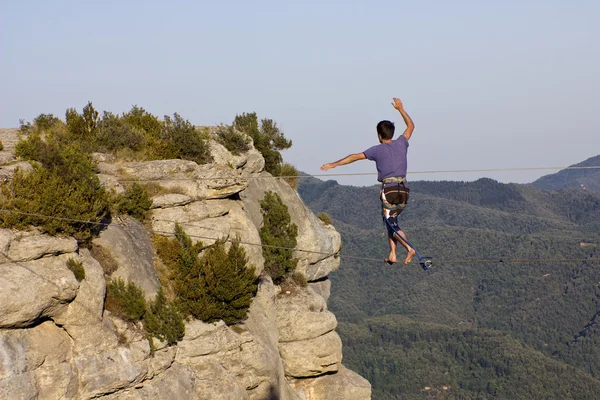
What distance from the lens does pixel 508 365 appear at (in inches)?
7505

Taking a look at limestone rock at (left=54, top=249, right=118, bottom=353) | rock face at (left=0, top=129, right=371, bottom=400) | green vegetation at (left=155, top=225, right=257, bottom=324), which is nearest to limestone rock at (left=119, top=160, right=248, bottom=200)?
rock face at (left=0, top=129, right=371, bottom=400)

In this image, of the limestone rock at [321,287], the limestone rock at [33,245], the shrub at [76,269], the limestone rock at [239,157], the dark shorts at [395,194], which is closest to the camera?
the dark shorts at [395,194]

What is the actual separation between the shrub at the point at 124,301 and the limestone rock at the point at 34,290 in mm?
1725

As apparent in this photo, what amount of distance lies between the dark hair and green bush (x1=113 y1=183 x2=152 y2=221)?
31.2 feet

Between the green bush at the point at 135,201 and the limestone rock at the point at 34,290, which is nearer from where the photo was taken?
the limestone rock at the point at 34,290

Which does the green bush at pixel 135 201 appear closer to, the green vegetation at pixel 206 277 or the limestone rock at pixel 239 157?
the green vegetation at pixel 206 277

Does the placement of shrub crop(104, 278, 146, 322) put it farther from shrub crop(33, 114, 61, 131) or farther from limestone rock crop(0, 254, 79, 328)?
shrub crop(33, 114, 61, 131)

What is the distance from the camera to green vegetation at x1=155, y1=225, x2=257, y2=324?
23391 mm

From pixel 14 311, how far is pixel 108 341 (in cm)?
291

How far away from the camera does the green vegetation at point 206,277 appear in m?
23.4

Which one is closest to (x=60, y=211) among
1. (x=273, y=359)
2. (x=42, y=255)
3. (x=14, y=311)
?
(x=42, y=255)

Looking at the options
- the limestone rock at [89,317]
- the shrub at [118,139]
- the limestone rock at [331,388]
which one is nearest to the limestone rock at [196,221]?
the shrub at [118,139]

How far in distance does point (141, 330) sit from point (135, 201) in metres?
4.56

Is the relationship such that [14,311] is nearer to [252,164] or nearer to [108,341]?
[108,341]
